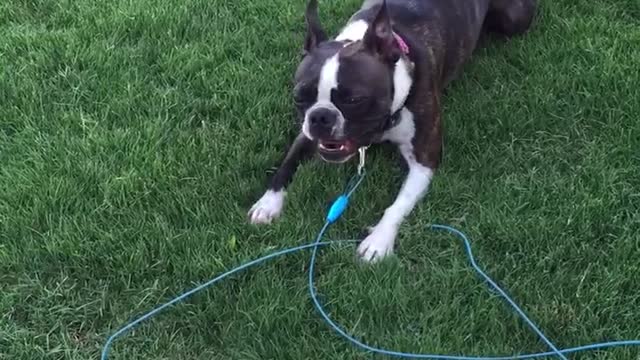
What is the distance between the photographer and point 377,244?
131 inches

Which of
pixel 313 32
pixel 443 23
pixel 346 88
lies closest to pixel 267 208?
pixel 346 88

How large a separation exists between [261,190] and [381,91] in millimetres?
703

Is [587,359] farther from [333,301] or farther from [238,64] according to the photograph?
[238,64]

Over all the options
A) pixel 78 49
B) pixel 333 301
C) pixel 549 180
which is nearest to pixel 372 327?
pixel 333 301

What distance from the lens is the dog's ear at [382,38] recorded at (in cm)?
337

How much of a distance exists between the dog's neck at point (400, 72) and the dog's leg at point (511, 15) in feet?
3.18

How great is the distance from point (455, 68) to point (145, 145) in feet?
4.80

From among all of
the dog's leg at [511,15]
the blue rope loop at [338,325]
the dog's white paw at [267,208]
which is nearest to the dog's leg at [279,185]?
the dog's white paw at [267,208]

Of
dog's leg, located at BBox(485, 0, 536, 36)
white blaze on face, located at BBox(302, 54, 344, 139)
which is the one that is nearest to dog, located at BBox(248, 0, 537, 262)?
white blaze on face, located at BBox(302, 54, 344, 139)

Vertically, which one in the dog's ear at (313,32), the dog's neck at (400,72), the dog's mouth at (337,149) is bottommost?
the dog's mouth at (337,149)

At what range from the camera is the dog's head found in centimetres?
328

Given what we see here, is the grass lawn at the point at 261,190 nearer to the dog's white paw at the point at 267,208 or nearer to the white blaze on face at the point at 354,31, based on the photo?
the dog's white paw at the point at 267,208

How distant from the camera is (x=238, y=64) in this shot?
14.3 feet

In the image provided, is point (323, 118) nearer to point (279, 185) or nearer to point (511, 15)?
point (279, 185)
